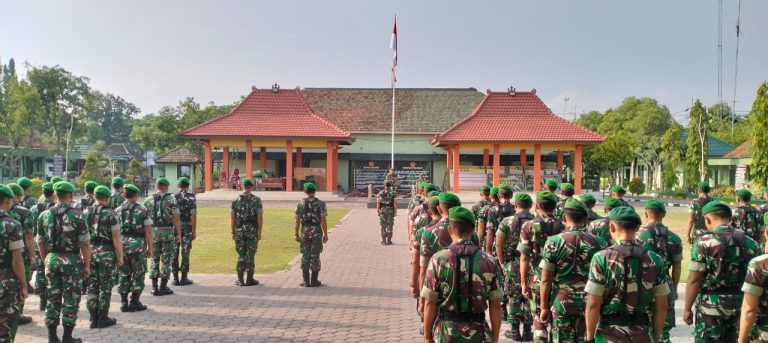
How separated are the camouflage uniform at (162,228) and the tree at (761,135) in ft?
83.5

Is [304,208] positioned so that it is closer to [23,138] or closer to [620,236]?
[620,236]

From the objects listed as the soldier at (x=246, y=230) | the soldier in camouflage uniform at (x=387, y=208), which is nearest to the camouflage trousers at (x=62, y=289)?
the soldier at (x=246, y=230)

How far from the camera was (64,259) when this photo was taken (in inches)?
253

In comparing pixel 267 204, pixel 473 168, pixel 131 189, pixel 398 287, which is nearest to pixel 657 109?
pixel 473 168

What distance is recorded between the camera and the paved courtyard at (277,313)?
22.2 ft

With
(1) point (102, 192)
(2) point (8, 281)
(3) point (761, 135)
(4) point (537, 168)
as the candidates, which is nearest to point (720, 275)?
(2) point (8, 281)

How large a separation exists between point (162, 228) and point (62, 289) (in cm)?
257

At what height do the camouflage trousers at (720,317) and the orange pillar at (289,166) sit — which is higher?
the orange pillar at (289,166)

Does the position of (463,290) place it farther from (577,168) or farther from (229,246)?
(577,168)

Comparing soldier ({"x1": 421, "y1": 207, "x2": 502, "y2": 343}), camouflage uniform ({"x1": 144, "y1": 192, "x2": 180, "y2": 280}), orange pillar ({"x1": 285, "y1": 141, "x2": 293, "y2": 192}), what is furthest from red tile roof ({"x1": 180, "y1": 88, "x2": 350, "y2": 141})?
soldier ({"x1": 421, "y1": 207, "x2": 502, "y2": 343})

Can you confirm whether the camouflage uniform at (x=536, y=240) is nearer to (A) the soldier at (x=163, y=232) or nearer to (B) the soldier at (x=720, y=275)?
(B) the soldier at (x=720, y=275)

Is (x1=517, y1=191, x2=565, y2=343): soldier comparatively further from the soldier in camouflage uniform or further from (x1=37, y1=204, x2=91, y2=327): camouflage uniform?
the soldier in camouflage uniform

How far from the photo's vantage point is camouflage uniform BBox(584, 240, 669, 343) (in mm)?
3895

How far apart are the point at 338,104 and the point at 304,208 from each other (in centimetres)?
3111
